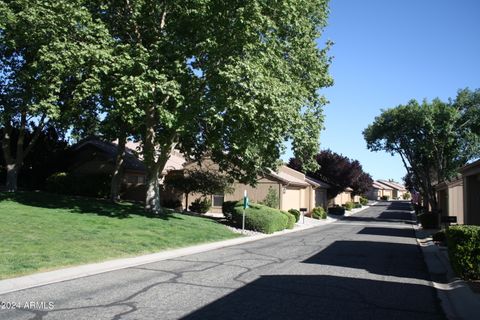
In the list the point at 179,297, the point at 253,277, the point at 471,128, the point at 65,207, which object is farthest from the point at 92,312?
the point at 471,128

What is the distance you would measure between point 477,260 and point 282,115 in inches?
390

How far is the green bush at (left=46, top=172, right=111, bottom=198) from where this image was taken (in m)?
30.7

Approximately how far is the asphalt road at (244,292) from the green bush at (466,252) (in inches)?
33.9

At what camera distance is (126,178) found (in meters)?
35.4

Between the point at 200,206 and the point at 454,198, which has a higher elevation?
the point at 454,198

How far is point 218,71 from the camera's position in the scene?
1869 cm

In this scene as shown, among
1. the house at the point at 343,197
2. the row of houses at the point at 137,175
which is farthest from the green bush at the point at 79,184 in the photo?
the house at the point at 343,197

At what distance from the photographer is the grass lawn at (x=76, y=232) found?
11.8 metres

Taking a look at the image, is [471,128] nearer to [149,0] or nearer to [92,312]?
[149,0]

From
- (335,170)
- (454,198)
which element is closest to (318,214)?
(335,170)

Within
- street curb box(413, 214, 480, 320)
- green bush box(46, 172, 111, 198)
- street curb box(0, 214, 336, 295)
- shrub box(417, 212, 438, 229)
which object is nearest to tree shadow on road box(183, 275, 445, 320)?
street curb box(413, 214, 480, 320)

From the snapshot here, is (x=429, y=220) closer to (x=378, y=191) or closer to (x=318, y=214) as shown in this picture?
(x=318, y=214)

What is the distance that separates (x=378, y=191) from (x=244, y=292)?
14817 centimetres

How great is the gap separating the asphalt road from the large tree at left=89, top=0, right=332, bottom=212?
713 cm
